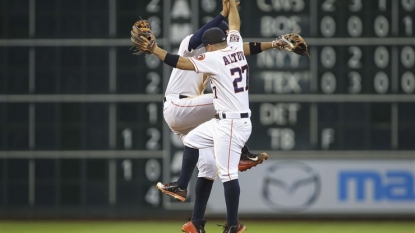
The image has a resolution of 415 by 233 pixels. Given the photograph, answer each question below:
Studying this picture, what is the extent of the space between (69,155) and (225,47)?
4.56 metres

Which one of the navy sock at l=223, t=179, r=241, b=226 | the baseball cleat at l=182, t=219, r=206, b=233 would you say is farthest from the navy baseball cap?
the baseball cleat at l=182, t=219, r=206, b=233

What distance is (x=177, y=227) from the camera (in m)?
12.8

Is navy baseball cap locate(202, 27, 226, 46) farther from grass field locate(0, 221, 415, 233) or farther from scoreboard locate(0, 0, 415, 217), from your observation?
scoreboard locate(0, 0, 415, 217)

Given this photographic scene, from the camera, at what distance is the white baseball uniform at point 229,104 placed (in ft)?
29.2

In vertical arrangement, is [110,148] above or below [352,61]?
below

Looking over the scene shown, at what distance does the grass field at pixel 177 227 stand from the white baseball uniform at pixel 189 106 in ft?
9.57

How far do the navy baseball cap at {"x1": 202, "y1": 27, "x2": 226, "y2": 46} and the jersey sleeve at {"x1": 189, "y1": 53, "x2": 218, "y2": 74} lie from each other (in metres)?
0.14

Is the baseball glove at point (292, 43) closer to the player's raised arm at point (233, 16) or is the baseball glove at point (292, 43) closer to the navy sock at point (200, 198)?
the player's raised arm at point (233, 16)

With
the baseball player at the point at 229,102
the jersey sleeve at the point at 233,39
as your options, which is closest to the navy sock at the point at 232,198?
the baseball player at the point at 229,102

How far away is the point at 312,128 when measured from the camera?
1299 centimetres

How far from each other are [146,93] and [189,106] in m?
3.83

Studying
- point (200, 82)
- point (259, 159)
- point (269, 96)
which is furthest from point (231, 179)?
point (269, 96)

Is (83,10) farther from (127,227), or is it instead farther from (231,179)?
(231,179)

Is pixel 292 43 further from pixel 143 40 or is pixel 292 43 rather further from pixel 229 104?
pixel 143 40
